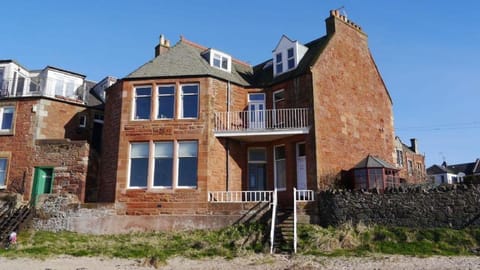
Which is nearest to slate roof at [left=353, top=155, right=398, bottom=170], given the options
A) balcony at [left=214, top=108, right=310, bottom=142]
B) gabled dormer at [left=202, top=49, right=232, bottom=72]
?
balcony at [left=214, top=108, right=310, bottom=142]

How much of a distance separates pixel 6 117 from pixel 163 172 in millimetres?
11281

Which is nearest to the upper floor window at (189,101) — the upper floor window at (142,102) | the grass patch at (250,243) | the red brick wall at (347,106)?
the upper floor window at (142,102)

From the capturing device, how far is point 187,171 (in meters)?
20.3

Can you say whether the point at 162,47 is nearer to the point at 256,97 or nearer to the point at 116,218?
the point at 256,97

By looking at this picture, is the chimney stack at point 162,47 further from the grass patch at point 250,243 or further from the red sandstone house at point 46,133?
the grass patch at point 250,243

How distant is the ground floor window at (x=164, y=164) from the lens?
2020 centimetres

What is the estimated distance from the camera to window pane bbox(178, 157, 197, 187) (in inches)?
792

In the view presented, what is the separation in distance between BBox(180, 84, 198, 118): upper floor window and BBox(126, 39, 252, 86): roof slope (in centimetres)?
72

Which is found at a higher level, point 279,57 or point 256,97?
point 279,57

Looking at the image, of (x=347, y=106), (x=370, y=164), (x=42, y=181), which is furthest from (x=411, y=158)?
(x=42, y=181)

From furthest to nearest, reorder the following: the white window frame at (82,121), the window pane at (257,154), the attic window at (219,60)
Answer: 1. the white window frame at (82,121)
2. the attic window at (219,60)
3. the window pane at (257,154)

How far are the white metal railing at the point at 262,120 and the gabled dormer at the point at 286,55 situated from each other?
9.67ft

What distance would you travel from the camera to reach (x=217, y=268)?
13.2 m

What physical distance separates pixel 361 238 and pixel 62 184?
15880 mm
